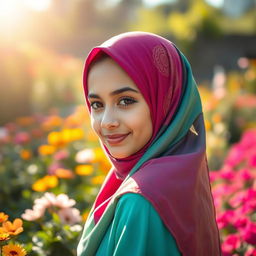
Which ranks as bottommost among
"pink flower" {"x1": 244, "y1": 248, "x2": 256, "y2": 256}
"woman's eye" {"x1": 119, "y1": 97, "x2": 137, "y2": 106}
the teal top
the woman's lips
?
"pink flower" {"x1": 244, "y1": 248, "x2": 256, "y2": 256}

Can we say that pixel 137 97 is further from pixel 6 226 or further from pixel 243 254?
pixel 243 254

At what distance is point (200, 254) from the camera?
146 cm

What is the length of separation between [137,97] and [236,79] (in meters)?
10.4

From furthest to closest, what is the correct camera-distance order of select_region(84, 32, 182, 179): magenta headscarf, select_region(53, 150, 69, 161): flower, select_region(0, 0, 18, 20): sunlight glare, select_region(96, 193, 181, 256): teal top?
select_region(0, 0, 18, 20): sunlight glare → select_region(53, 150, 69, 161): flower → select_region(84, 32, 182, 179): magenta headscarf → select_region(96, 193, 181, 256): teal top

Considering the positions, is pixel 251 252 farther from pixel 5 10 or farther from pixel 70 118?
pixel 5 10

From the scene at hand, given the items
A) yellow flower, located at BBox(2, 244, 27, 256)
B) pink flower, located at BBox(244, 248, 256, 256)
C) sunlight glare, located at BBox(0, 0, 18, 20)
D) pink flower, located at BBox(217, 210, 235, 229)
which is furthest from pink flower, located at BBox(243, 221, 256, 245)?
sunlight glare, located at BBox(0, 0, 18, 20)

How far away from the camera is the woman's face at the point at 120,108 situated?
4.79 ft

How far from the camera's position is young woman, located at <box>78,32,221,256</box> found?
1.32 m

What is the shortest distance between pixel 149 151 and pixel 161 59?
307 mm

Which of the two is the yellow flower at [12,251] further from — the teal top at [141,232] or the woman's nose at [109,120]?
the woman's nose at [109,120]

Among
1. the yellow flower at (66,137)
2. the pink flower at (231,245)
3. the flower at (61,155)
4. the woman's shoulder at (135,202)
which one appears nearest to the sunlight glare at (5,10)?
the yellow flower at (66,137)

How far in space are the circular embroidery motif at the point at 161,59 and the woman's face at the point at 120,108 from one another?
0.11m

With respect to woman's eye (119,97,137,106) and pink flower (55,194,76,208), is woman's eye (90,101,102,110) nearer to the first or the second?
woman's eye (119,97,137,106)

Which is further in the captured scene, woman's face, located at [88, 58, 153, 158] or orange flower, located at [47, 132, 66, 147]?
orange flower, located at [47, 132, 66, 147]
